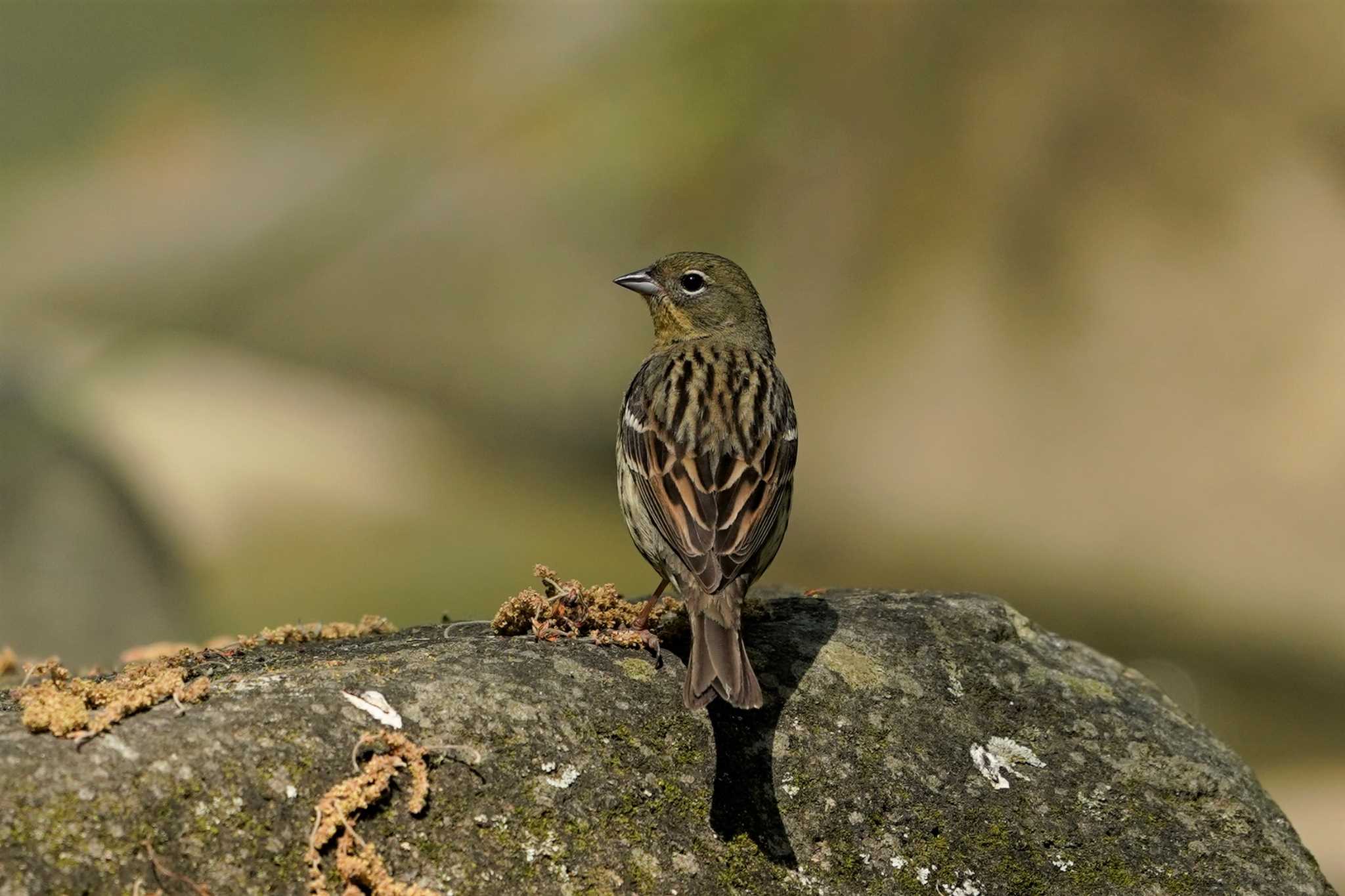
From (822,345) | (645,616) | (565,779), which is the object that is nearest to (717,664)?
(565,779)

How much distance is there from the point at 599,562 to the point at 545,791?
37.2 ft

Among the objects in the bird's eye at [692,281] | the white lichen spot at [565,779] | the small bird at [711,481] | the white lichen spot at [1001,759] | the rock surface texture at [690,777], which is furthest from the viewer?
the bird's eye at [692,281]

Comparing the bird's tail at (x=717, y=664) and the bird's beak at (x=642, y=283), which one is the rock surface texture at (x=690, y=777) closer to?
the bird's tail at (x=717, y=664)

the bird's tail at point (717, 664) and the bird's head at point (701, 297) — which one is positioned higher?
the bird's head at point (701, 297)

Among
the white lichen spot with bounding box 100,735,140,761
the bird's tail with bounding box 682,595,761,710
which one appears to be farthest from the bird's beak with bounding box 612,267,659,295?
the white lichen spot with bounding box 100,735,140,761

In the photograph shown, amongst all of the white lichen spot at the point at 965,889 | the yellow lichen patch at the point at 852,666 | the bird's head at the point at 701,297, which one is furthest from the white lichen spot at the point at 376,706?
the bird's head at the point at 701,297

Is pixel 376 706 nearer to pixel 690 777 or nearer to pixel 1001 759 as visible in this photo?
pixel 690 777

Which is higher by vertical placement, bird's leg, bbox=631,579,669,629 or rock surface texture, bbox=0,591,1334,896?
bird's leg, bbox=631,579,669,629

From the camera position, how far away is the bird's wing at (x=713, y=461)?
5.70m

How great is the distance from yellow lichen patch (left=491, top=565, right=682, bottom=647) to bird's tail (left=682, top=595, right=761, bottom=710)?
1.07ft

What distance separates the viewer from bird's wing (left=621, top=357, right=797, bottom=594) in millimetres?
5695

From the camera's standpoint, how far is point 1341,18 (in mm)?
14875

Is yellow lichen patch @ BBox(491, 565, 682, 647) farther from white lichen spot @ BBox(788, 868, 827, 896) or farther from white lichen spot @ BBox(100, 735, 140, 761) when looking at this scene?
white lichen spot @ BBox(100, 735, 140, 761)

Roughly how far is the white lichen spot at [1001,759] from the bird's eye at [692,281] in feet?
11.4
